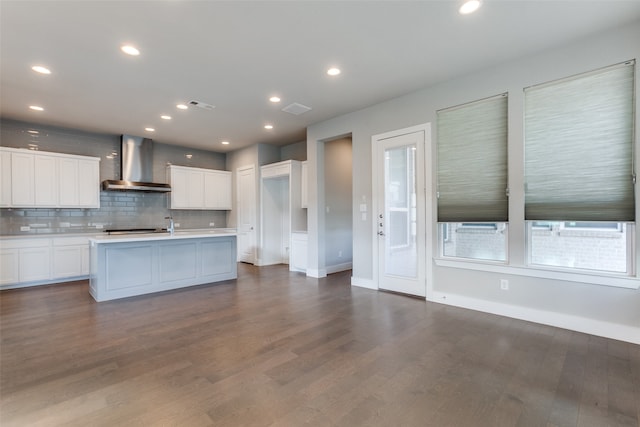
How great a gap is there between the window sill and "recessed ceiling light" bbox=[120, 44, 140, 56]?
4.30 m

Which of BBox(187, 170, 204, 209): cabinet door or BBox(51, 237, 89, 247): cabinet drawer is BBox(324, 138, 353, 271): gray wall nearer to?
BBox(187, 170, 204, 209): cabinet door

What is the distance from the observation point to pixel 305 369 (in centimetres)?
237

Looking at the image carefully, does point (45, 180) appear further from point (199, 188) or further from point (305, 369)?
point (305, 369)

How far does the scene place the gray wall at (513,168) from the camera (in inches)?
114

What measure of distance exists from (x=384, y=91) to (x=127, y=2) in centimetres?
307

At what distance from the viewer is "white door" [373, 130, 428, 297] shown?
4285mm

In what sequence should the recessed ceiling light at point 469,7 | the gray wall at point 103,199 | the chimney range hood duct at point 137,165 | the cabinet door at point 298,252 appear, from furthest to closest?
the chimney range hood duct at point 137,165 < the cabinet door at point 298,252 < the gray wall at point 103,199 < the recessed ceiling light at point 469,7

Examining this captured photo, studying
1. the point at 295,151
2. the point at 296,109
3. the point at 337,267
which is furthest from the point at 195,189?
the point at 337,267

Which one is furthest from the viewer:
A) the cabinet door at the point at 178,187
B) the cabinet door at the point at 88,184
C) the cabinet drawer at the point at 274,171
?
the cabinet door at the point at 178,187

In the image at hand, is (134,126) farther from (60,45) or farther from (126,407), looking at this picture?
(126,407)

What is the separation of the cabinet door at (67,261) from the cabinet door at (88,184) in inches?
33.9

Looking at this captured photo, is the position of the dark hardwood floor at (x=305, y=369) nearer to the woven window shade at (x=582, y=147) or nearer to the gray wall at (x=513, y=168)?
the gray wall at (x=513, y=168)

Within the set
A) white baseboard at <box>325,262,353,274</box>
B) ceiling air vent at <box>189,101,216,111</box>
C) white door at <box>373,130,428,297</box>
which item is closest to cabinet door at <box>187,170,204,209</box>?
ceiling air vent at <box>189,101,216,111</box>

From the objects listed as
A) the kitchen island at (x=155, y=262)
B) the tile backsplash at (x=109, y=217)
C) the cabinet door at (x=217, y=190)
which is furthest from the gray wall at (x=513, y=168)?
the tile backsplash at (x=109, y=217)
